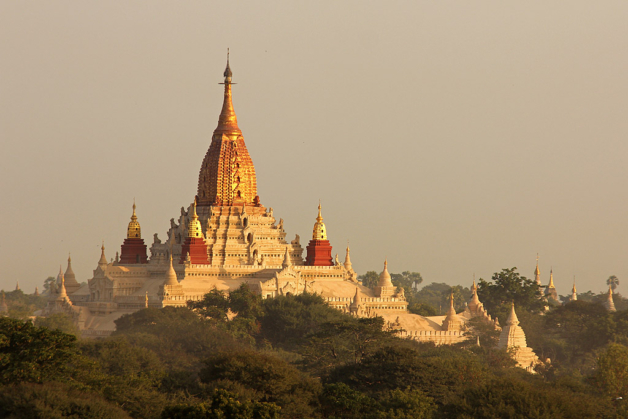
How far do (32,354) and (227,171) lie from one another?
158ft

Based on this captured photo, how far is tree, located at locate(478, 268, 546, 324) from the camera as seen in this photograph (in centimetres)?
11000

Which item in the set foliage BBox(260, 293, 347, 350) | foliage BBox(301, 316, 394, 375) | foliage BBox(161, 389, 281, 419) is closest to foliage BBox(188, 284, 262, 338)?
foliage BBox(260, 293, 347, 350)

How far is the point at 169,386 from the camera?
6172 centimetres

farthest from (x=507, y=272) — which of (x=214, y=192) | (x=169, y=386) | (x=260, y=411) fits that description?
(x=260, y=411)

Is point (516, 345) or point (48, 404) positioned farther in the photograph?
point (516, 345)

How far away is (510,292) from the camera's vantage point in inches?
4360

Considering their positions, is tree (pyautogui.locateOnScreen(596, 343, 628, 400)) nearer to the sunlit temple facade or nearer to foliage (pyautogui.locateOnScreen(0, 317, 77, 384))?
the sunlit temple facade

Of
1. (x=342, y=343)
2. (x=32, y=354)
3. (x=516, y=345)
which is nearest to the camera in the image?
(x=32, y=354)

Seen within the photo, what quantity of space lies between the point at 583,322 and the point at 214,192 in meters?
27.7

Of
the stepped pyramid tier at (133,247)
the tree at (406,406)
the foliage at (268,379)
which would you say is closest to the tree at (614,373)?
the tree at (406,406)

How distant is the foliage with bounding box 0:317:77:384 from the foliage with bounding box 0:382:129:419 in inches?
55.2

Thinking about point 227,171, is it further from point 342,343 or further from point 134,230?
point 342,343

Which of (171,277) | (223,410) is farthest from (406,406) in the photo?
(171,277)

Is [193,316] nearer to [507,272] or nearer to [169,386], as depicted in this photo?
[169,386]
